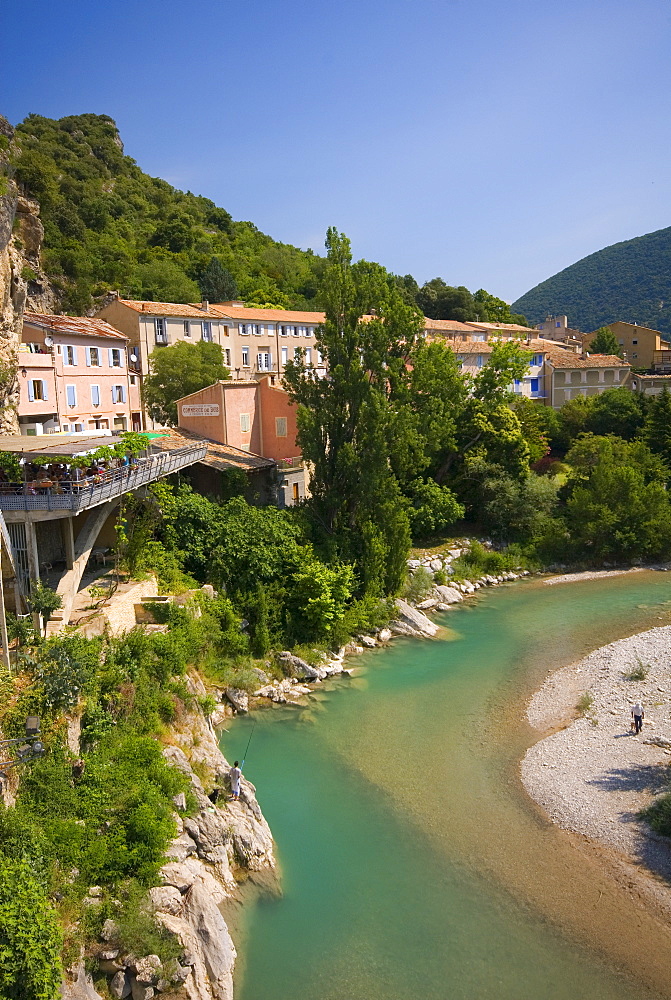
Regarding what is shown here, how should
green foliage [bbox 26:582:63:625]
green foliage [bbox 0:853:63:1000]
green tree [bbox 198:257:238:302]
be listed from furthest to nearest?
1. green tree [bbox 198:257:238:302]
2. green foliage [bbox 26:582:63:625]
3. green foliage [bbox 0:853:63:1000]

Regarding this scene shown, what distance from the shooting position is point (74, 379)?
108ft

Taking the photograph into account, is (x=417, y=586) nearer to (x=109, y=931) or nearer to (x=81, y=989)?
(x=109, y=931)

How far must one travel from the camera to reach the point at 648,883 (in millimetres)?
13555

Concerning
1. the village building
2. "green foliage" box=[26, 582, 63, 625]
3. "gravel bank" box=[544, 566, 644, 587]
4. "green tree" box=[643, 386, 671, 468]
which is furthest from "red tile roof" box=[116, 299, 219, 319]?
the village building

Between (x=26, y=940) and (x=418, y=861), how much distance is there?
7617 millimetres

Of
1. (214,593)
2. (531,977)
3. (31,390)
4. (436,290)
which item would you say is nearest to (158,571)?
(214,593)

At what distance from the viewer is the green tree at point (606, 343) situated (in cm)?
7594

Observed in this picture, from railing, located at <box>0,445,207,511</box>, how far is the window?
361 inches

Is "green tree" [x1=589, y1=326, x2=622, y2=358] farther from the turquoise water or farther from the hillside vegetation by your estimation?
the turquoise water

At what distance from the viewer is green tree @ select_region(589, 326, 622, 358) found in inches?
2990

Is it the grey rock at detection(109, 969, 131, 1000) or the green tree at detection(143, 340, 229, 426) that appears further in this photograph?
the green tree at detection(143, 340, 229, 426)

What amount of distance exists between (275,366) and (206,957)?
154 ft

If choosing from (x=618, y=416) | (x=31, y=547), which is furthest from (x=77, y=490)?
(x=618, y=416)

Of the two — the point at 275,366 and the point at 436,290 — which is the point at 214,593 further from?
the point at 436,290
